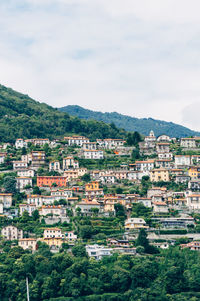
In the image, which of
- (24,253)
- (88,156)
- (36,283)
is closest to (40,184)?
(88,156)

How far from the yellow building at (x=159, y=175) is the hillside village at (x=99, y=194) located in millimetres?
129

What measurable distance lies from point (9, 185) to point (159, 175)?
1927 centimetres

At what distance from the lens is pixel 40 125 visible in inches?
4134

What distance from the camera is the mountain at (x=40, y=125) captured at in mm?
100812

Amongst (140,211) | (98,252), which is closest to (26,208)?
(140,211)

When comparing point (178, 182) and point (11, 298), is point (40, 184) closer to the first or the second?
point (178, 182)

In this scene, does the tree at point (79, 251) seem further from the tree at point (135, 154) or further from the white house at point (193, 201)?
the tree at point (135, 154)

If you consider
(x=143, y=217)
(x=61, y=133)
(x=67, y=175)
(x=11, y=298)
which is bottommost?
(x=11, y=298)

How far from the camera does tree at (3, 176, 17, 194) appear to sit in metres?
73.9

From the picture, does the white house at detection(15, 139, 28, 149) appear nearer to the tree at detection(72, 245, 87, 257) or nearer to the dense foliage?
the tree at detection(72, 245, 87, 257)

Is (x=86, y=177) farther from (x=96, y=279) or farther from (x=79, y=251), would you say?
(x=96, y=279)

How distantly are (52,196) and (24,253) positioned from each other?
14.4m

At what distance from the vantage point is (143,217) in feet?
218

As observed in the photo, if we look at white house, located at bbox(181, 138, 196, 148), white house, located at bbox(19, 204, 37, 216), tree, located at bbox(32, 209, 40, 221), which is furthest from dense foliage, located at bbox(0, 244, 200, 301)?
white house, located at bbox(181, 138, 196, 148)
